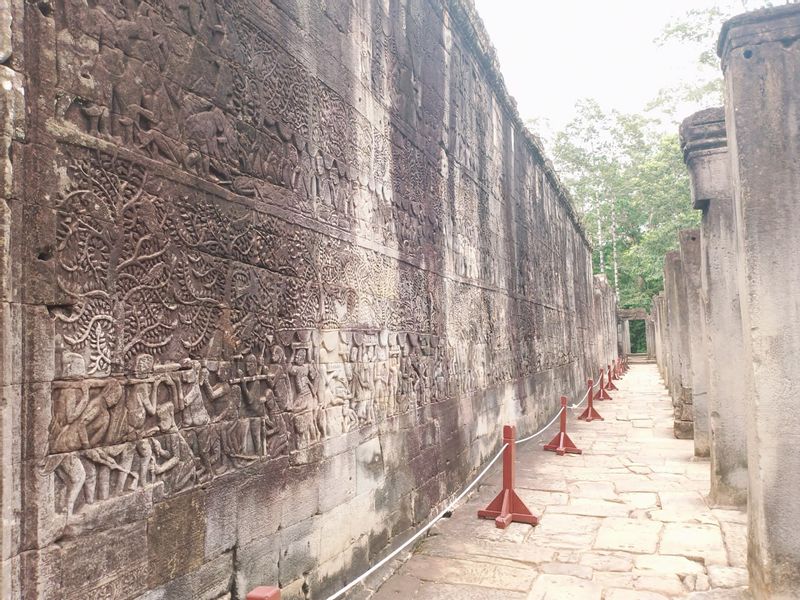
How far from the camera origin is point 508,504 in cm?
606

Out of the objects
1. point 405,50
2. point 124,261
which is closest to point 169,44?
point 124,261

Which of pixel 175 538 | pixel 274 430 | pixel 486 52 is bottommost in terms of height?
pixel 175 538

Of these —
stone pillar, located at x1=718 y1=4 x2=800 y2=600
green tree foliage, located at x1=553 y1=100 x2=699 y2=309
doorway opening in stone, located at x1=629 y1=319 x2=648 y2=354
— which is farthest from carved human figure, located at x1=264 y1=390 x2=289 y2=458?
doorway opening in stone, located at x1=629 y1=319 x2=648 y2=354

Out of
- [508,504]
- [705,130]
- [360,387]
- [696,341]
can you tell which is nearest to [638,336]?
[696,341]

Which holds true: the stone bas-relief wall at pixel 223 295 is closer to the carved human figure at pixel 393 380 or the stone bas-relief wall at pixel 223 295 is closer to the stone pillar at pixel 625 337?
the carved human figure at pixel 393 380

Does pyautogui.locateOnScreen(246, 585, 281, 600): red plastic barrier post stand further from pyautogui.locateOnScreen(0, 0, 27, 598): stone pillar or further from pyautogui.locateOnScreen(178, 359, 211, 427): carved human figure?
pyautogui.locateOnScreen(178, 359, 211, 427): carved human figure

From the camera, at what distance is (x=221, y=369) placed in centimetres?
314

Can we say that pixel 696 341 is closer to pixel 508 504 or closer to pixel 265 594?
pixel 508 504

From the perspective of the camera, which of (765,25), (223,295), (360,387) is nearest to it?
(223,295)

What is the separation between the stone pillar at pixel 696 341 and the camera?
28.3ft

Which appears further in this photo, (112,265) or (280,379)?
(280,379)

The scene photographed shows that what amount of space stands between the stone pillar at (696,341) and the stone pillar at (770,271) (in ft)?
15.5

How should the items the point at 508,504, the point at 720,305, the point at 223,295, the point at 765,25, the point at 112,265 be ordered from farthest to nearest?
the point at 720,305 → the point at 508,504 → the point at 765,25 → the point at 223,295 → the point at 112,265

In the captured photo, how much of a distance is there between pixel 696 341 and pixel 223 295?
293 inches
